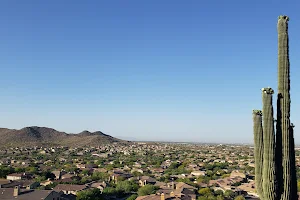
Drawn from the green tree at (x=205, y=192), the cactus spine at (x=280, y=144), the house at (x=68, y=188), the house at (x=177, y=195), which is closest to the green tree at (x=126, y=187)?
the house at (x=68, y=188)

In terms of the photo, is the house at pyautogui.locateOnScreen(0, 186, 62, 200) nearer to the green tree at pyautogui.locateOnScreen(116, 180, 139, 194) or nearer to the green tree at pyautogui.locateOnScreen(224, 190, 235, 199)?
the green tree at pyautogui.locateOnScreen(116, 180, 139, 194)

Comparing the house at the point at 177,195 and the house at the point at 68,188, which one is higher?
the house at the point at 177,195

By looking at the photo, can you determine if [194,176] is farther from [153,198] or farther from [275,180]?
[275,180]

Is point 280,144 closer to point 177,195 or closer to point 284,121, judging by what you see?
point 284,121

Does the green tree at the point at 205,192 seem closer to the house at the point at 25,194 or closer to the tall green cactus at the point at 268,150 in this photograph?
the house at the point at 25,194

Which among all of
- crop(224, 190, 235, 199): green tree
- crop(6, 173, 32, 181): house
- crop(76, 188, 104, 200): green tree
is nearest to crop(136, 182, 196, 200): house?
crop(224, 190, 235, 199): green tree

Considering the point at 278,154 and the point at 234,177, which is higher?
the point at 278,154

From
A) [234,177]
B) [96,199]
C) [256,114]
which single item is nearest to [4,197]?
[96,199]
